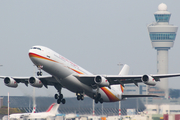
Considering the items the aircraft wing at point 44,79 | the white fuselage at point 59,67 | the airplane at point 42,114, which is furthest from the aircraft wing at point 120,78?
the airplane at point 42,114

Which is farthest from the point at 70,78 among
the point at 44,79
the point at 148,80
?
the point at 148,80

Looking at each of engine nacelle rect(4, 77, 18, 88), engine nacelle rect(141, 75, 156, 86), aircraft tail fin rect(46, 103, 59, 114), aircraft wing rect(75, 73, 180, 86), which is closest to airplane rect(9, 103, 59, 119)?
aircraft tail fin rect(46, 103, 59, 114)

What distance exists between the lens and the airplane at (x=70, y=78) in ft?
149

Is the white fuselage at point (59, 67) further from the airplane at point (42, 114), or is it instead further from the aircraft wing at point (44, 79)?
the airplane at point (42, 114)

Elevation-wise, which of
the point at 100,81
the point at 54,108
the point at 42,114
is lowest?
the point at 42,114

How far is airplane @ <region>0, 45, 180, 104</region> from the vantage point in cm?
4553

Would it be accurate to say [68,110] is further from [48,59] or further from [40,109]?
[48,59]

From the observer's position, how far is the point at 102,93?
5488 centimetres

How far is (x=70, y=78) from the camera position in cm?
4844

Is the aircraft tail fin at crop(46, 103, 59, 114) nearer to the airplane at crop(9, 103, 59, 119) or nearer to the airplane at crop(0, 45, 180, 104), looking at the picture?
the airplane at crop(9, 103, 59, 119)

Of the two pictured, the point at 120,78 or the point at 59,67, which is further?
the point at 120,78

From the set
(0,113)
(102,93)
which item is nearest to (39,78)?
(102,93)

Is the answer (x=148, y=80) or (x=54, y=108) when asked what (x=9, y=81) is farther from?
(x=54, y=108)

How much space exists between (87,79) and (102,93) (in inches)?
227
